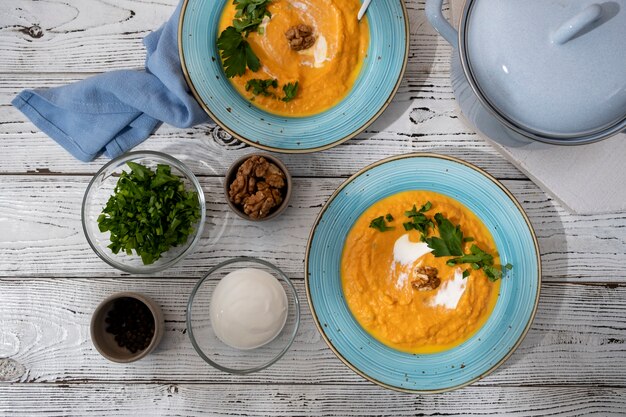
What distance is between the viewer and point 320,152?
5.19 ft

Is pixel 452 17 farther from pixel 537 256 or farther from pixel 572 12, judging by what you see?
pixel 537 256

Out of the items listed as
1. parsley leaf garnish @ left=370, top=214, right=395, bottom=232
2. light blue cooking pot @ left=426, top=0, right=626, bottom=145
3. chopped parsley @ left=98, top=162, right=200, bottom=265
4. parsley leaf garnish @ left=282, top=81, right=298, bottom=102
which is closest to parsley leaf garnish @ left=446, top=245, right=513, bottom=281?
parsley leaf garnish @ left=370, top=214, right=395, bottom=232

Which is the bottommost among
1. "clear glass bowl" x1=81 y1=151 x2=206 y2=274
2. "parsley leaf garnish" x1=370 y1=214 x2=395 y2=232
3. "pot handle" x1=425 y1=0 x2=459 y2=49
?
"clear glass bowl" x1=81 y1=151 x2=206 y2=274

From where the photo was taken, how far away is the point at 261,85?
1444 millimetres

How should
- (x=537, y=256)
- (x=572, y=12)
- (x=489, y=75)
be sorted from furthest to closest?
(x=537, y=256)
(x=489, y=75)
(x=572, y=12)

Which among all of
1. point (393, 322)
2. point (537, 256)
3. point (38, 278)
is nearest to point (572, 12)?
point (537, 256)

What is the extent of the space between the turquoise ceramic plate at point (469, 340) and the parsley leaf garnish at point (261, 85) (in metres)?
0.33

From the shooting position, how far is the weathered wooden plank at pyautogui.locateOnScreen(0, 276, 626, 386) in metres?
1.56

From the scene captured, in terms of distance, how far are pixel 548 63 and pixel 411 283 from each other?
648 mm

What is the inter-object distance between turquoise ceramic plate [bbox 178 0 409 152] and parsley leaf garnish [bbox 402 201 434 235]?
264 millimetres

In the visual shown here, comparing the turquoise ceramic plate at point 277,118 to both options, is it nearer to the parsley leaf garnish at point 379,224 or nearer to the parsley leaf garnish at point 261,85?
the parsley leaf garnish at point 261,85

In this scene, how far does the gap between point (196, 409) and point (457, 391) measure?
0.76 m

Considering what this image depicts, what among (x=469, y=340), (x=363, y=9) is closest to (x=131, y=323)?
(x=469, y=340)

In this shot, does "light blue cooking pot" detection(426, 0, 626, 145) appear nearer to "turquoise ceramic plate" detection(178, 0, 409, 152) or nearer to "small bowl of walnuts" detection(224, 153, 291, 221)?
"turquoise ceramic plate" detection(178, 0, 409, 152)
